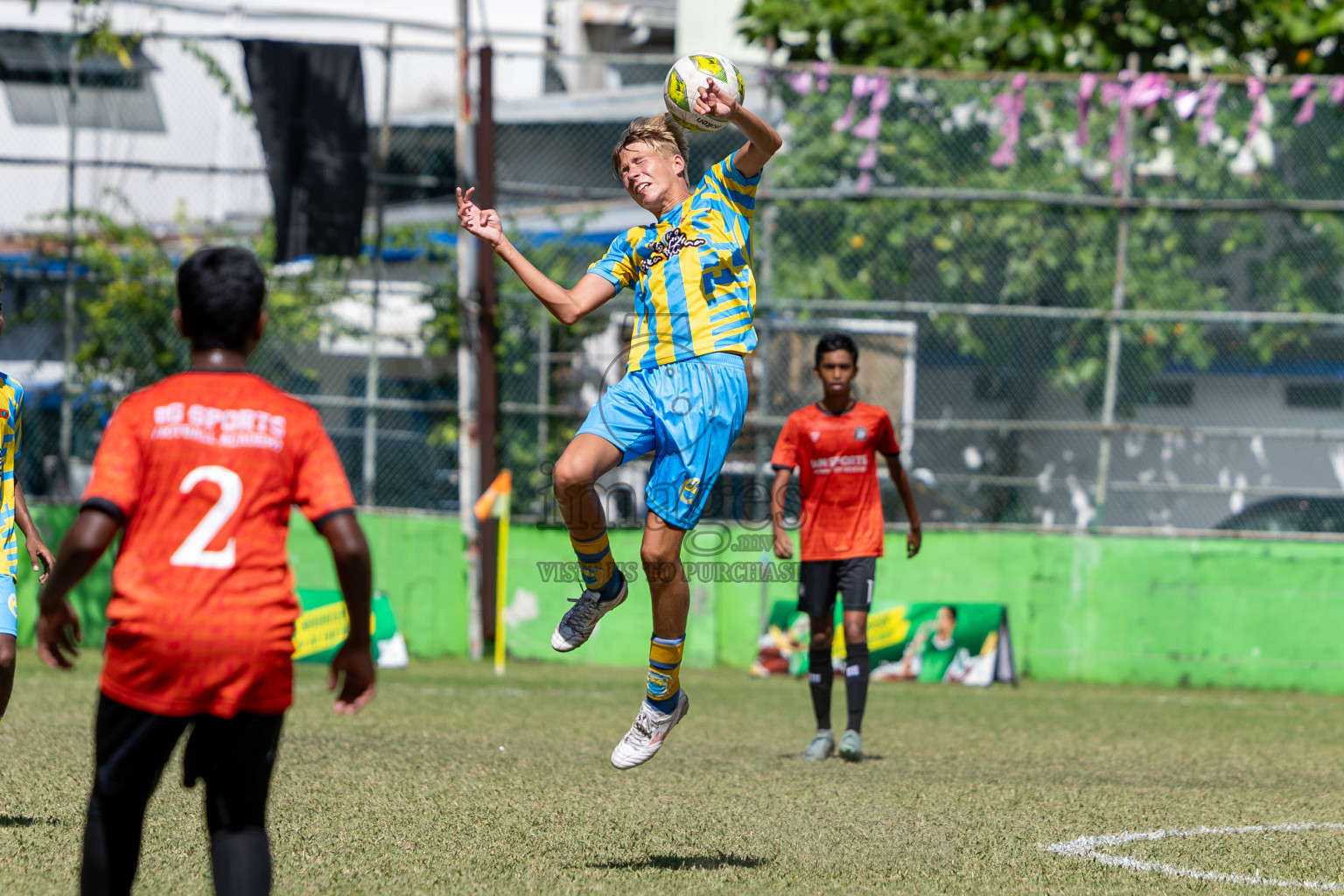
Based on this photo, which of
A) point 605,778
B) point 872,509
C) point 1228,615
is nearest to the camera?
point 605,778

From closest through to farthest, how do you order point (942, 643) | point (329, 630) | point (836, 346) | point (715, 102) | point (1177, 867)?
1. point (1177, 867)
2. point (715, 102)
3. point (836, 346)
4. point (329, 630)
5. point (942, 643)

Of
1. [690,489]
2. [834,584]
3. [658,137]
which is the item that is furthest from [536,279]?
[834,584]

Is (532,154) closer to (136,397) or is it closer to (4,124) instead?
(4,124)

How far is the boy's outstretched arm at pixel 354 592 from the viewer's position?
3078mm

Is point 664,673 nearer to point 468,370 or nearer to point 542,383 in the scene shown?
point 542,383

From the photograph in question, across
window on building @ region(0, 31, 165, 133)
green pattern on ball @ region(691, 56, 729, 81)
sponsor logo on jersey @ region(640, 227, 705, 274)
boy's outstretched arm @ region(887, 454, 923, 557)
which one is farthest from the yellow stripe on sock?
window on building @ region(0, 31, 165, 133)

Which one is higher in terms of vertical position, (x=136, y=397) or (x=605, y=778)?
(x=136, y=397)

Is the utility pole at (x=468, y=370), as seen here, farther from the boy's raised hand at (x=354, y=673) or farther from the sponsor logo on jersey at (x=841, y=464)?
the boy's raised hand at (x=354, y=673)

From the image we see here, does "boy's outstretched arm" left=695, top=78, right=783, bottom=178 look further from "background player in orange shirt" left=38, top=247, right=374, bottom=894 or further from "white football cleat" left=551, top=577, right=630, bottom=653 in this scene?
"background player in orange shirt" left=38, top=247, right=374, bottom=894

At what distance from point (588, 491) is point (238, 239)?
8518mm

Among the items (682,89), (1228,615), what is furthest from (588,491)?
(1228,615)

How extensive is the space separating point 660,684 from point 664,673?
0.16 feet

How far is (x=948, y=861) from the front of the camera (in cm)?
483

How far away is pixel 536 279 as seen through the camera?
16.1 ft
